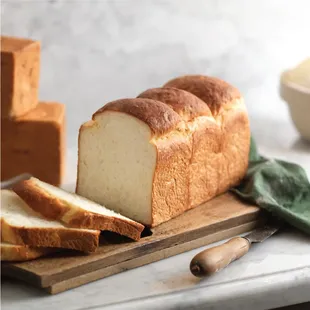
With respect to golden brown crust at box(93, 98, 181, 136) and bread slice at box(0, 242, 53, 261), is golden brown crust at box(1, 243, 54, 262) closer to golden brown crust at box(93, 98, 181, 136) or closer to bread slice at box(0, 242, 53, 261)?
bread slice at box(0, 242, 53, 261)

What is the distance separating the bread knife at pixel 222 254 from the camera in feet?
5.21

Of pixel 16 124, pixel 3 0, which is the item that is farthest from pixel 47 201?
pixel 3 0

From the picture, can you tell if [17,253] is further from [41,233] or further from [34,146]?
[34,146]

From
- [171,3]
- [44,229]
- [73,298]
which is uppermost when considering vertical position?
[171,3]

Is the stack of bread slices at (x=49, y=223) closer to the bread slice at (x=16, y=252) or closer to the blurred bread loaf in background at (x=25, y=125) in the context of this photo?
the bread slice at (x=16, y=252)

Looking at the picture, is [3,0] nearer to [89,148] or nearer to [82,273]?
[89,148]

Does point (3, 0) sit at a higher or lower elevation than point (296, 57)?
higher

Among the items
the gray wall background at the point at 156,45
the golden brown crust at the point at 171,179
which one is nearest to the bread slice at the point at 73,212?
the golden brown crust at the point at 171,179

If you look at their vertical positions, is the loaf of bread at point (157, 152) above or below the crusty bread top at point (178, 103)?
below

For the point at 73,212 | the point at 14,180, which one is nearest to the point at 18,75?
the point at 14,180

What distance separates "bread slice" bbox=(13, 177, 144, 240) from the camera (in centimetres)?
164

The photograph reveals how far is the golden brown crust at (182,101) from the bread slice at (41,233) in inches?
16.9

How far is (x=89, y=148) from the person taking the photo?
6.08ft

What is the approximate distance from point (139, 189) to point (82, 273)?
0.94 ft
